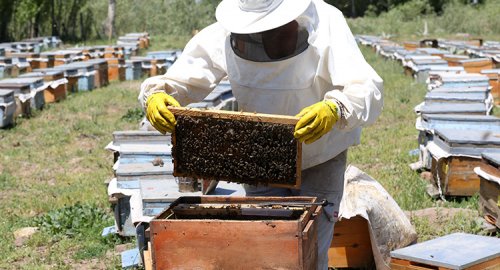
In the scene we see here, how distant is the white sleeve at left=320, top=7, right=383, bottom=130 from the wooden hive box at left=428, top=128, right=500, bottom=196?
2.80 m

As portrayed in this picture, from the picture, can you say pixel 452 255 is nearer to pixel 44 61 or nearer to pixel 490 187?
pixel 490 187

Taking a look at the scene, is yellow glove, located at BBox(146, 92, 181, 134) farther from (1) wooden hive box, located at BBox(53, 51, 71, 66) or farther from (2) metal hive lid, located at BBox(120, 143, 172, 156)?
(1) wooden hive box, located at BBox(53, 51, 71, 66)

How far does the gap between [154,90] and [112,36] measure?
29.0m

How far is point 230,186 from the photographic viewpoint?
4.17 meters

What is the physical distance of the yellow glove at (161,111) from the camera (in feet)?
9.49

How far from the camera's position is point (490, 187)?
4871mm

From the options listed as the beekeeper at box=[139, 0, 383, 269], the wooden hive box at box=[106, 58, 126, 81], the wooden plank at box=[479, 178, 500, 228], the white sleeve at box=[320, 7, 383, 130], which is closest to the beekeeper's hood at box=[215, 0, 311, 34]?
the beekeeper at box=[139, 0, 383, 269]

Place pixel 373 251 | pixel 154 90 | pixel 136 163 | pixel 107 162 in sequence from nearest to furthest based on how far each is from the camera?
pixel 154 90, pixel 373 251, pixel 136 163, pixel 107 162

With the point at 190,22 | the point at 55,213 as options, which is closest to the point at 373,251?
the point at 55,213

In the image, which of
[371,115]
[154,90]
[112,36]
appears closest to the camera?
[371,115]

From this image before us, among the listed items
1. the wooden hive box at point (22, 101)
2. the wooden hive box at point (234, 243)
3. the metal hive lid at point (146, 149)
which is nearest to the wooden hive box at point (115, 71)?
the wooden hive box at point (22, 101)

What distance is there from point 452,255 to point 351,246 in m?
0.94

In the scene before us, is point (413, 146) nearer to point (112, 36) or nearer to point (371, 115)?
point (371, 115)

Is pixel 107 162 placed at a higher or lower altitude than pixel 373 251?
lower
